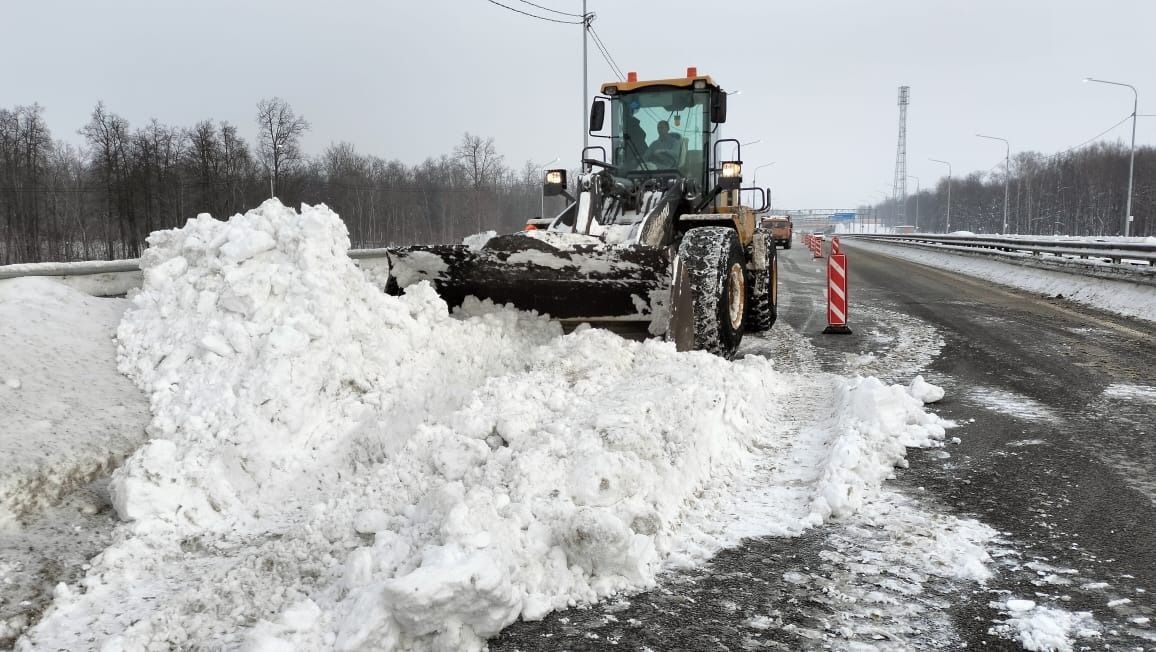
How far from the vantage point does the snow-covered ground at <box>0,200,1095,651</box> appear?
2621 mm

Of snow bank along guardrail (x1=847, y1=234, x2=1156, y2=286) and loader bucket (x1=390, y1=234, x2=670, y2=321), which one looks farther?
snow bank along guardrail (x1=847, y1=234, x2=1156, y2=286)

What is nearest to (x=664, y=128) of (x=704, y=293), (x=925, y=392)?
(x=704, y=293)

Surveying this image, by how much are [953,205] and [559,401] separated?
376ft

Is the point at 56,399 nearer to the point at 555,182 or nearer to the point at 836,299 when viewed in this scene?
the point at 555,182

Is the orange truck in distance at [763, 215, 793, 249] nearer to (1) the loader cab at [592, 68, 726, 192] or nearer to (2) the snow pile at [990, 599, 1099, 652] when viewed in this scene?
(1) the loader cab at [592, 68, 726, 192]

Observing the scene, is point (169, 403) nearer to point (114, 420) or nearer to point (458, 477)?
point (114, 420)

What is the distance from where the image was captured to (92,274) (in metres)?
5.86

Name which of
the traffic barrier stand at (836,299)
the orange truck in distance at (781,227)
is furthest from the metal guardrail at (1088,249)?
the orange truck in distance at (781,227)

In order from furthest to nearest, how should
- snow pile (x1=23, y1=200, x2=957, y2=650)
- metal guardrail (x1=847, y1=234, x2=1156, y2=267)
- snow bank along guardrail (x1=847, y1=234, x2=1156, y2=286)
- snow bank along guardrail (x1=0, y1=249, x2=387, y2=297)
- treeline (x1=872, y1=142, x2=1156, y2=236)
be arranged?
treeline (x1=872, y1=142, x2=1156, y2=236)
metal guardrail (x1=847, y1=234, x2=1156, y2=267)
snow bank along guardrail (x1=847, y1=234, x2=1156, y2=286)
snow bank along guardrail (x1=0, y1=249, x2=387, y2=297)
snow pile (x1=23, y1=200, x2=957, y2=650)

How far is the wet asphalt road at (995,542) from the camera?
2463mm

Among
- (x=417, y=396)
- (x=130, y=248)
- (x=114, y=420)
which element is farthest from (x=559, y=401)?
(x=130, y=248)

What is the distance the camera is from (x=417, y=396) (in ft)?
15.1

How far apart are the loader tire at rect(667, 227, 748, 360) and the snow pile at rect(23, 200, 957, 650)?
63 cm

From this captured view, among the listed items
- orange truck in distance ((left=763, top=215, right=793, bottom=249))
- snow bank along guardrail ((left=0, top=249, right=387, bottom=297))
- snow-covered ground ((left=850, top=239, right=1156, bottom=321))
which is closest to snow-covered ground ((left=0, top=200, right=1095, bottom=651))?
snow bank along guardrail ((left=0, top=249, right=387, bottom=297))
